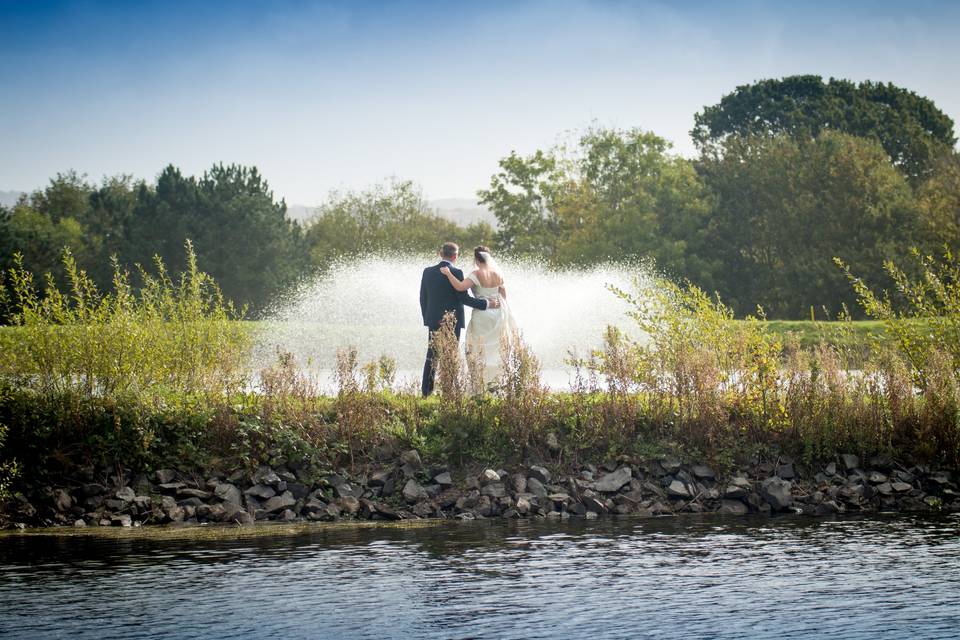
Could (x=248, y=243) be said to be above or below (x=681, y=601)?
above

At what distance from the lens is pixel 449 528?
13.3 meters

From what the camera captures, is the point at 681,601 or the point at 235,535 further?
the point at 235,535

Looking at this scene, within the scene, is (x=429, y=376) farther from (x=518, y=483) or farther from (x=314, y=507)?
(x=314, y=507)

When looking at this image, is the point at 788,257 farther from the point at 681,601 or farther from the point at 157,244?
the point at 681,601

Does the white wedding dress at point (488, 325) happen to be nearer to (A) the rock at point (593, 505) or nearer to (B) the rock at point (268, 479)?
(A) the rock at point (593, 505)

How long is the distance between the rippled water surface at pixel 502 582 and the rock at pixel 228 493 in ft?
3.68

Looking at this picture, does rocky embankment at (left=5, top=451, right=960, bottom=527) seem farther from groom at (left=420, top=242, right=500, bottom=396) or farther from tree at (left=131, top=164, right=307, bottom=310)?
tree at (left=131, top=164, right=307, bottom=310)

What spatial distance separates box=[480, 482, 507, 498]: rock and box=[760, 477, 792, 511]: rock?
3235 millimetres

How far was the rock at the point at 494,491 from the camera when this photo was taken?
562 inches

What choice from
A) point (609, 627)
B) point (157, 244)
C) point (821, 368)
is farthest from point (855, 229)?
point (609, 627)

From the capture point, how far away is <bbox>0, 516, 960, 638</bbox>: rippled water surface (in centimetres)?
880

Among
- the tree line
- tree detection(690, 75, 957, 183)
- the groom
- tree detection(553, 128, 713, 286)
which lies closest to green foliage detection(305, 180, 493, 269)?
the tree line

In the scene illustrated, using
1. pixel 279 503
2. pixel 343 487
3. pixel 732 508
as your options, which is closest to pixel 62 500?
pixel 279 503

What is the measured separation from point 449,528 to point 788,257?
44684 millimetres
